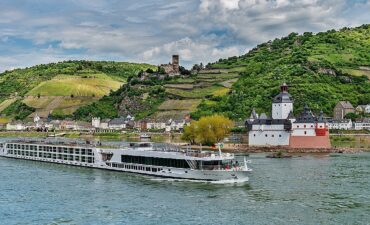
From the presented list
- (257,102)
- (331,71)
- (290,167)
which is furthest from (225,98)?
(290,167)

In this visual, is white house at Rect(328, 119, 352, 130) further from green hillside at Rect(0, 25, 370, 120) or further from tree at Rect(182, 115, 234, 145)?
tree at Rect(182, 115, 234, 145)

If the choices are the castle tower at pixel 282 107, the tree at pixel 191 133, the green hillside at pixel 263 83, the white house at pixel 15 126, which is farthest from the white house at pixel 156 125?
the castle tower at pixel 282 107

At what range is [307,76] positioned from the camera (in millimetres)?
140750

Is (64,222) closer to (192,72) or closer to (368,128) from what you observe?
(368,128)

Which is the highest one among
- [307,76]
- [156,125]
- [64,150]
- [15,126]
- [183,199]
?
[307,76]

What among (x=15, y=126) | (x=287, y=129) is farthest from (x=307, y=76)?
(x=15, y=126)

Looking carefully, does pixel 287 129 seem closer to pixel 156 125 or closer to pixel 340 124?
pixel 340 124

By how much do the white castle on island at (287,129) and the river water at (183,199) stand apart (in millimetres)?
36200

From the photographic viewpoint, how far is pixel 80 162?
65188 millimetres

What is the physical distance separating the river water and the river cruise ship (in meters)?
1.31

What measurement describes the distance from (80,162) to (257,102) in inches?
2821

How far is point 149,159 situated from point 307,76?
309 ft

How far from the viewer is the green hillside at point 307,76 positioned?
430ft

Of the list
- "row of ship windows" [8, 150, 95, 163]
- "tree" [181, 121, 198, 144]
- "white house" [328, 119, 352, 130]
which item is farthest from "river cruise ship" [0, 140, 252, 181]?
"white house" [328, 119, 352, 130]
